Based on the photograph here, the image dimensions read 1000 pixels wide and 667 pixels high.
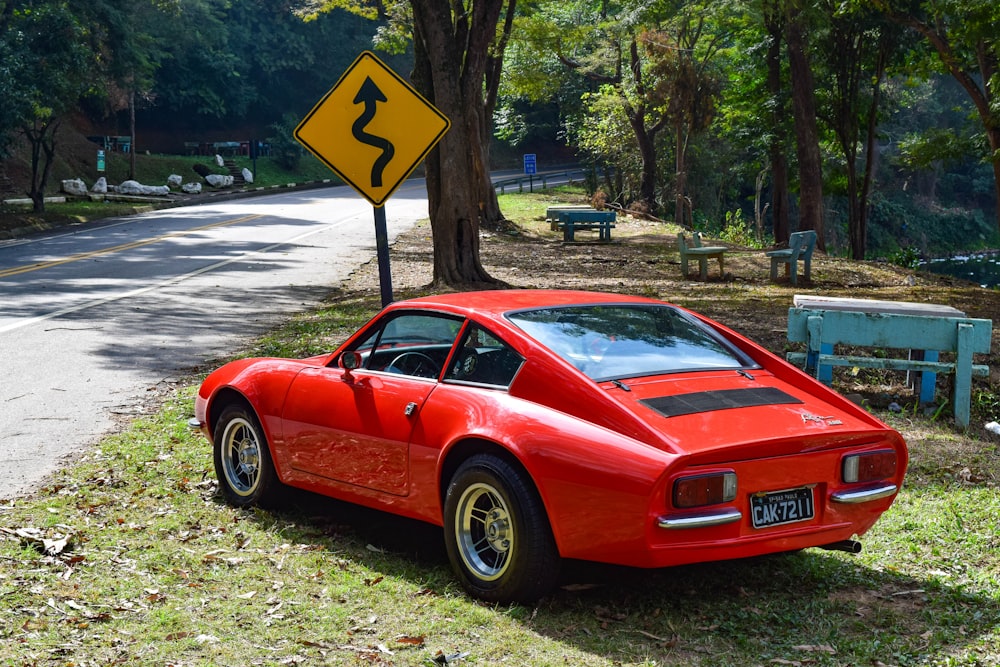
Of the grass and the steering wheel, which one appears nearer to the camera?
the grass

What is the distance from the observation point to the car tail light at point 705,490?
4.27 m

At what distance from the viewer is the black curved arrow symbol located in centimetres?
839

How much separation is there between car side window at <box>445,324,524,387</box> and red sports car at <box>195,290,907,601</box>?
10mm

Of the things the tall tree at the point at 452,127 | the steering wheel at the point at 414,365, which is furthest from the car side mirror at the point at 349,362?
the tall tree at the point at 452,127

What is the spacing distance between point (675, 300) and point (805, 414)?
34.3 feet

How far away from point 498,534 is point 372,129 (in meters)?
4.57

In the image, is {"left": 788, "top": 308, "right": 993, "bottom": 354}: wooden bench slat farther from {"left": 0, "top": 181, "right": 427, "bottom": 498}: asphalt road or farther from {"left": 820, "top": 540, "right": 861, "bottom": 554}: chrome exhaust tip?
{"left": 0, "top": 181, "right": 427, "bottom": 498}: asphalt road

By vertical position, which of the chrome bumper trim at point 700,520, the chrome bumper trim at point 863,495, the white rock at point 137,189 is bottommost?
the chrome bumper trim at point 863,495

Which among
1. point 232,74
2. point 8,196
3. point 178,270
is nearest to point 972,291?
point 178,270

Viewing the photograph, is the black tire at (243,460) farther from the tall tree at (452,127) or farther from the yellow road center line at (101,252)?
the yellow road center line at (101,252)

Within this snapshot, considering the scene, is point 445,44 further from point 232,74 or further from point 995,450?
point 232,74

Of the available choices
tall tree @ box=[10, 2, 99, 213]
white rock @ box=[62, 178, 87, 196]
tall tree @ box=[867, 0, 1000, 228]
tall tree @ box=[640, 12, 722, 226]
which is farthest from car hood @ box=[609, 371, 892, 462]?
white rock @ box=[62, 178, 87, 196]

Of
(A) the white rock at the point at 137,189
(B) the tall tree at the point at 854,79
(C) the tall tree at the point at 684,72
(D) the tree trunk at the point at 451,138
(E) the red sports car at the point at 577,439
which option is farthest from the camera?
(A) the white rock at the point at 137,189

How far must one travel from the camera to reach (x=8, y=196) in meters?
42.1
